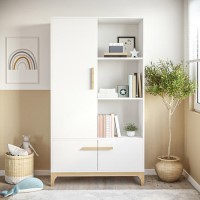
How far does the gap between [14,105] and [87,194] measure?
1.57 metres

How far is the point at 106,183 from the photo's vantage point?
4.77 m

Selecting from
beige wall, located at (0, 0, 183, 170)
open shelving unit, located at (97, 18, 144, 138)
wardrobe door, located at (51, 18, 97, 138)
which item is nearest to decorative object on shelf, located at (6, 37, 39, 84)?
beige wall, located at (0, 0, 183, 170)

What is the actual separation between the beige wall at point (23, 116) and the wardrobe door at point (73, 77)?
0.51 metres

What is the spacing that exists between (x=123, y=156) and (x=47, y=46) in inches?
66.8

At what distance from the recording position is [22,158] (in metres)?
4.67

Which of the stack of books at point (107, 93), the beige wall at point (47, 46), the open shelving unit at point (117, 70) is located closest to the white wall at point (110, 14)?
the beige wall at point (47, 46)

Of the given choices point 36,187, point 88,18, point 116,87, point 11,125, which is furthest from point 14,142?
point 88,18

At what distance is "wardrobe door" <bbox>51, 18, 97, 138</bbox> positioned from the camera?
4.60 metres

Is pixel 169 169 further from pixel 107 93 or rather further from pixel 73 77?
pixel 73 77

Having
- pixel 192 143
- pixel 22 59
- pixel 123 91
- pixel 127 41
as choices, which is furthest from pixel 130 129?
pixel 22 59

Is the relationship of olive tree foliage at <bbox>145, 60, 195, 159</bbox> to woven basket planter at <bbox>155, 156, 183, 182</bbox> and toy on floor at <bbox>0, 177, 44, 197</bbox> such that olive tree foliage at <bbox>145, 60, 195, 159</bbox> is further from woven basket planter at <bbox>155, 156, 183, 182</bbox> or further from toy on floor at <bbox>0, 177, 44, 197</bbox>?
toy on floor at <bbox>0, 177, 44, 197</bbox>

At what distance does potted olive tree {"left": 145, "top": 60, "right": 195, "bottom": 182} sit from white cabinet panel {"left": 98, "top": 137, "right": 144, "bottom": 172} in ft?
1.00

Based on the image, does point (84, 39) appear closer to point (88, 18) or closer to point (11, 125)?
point (88, 18)

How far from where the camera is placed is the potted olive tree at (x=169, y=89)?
183 inches
